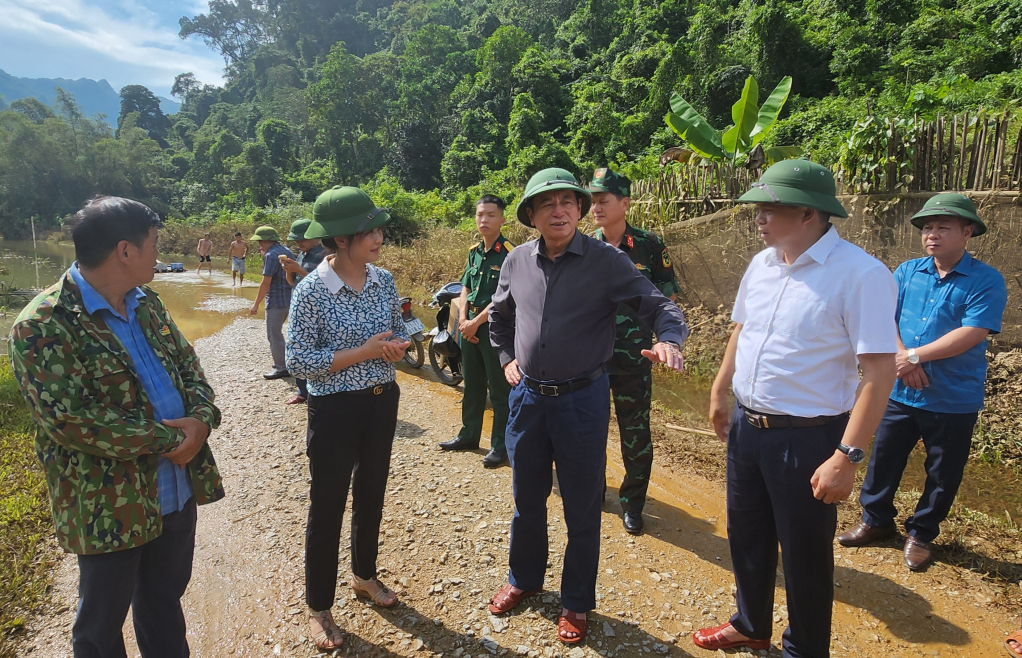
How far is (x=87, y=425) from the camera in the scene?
5.51 feet

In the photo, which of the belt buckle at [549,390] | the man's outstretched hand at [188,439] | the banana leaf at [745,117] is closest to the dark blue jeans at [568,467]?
the belt buckle at [549,390]

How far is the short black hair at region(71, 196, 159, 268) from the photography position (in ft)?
5.77

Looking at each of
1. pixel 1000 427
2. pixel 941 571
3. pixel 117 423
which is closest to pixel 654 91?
pixel 1000 427

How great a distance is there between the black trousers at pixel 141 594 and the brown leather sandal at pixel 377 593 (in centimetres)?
84

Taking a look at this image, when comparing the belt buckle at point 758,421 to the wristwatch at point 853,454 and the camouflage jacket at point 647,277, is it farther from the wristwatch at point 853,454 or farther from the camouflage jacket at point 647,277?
the camouflage jacket at point 647,277

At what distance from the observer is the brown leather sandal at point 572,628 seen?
8.21ft

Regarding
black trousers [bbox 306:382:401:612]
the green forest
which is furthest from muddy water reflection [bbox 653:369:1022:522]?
the green forest

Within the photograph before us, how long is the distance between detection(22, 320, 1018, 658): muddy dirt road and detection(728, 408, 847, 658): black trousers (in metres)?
0.56

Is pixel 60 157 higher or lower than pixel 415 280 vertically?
higher

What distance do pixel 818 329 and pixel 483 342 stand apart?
9.47 feet

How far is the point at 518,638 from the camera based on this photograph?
2.57 meters

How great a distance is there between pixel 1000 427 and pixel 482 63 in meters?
35.5

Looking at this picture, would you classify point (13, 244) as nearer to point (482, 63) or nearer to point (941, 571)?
point (482, 63)

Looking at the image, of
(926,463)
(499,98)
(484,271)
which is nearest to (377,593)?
(484,271)
